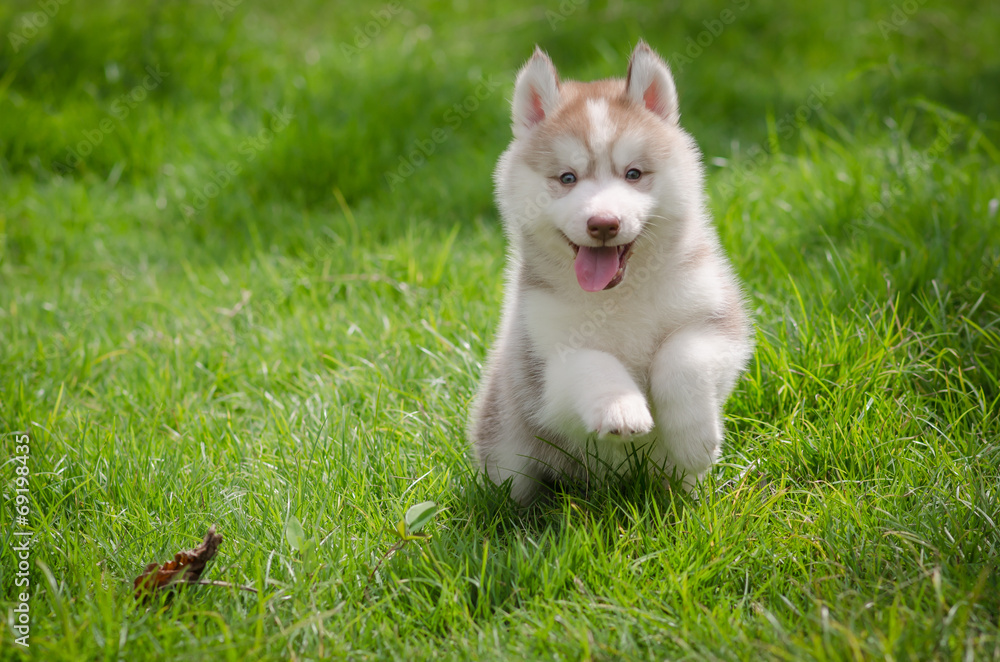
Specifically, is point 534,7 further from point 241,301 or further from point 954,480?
point 954,480

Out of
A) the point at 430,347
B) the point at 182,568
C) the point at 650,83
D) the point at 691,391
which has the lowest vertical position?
the point at 430,347

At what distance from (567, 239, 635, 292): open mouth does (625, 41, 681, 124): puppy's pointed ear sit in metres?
0.57

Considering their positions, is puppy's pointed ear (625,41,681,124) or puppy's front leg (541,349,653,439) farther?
puppy's pointed ear (625,41,681,124)

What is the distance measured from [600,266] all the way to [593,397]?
16.9 inches

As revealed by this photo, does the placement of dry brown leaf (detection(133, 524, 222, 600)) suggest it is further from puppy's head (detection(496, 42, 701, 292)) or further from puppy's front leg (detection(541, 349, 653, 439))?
puppy's head (detection(496, 42, 701, 292))

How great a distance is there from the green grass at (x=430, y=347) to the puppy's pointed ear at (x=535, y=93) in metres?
1.06

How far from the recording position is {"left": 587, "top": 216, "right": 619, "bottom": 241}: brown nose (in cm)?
235

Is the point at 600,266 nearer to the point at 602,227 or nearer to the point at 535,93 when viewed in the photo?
the point at 602,227

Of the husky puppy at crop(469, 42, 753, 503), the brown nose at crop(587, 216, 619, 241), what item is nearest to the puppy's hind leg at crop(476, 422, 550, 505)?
the husky puppy at crop(469, 42, 753, 503)

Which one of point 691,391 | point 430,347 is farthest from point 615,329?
point 430,347

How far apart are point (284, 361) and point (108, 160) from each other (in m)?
3.00

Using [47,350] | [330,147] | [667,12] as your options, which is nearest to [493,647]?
[47,350]

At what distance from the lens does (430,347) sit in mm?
3623

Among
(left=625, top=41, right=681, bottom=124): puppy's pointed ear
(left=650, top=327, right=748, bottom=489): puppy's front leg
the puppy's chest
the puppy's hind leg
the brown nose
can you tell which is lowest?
the puppy's hind leg
